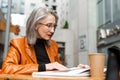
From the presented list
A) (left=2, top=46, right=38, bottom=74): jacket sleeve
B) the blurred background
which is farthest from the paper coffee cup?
the blurred background

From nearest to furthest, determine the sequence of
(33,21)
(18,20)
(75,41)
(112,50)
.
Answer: (112,50)
(33,21)
(75,41)
(18,20)

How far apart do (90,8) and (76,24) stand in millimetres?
2305

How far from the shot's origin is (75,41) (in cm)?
1414

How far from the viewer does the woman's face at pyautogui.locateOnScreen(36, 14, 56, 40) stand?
1438 mm

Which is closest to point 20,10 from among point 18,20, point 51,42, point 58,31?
point 18,20

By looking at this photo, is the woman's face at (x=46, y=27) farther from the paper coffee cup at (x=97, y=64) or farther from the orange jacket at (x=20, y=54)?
the paper coffee cup at (x=97, y=64)

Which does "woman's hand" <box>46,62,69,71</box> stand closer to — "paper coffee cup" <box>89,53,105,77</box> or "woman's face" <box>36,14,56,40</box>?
"paper coffee cup" <box>89,53,105,77</box>

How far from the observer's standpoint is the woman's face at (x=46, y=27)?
4.72 feet

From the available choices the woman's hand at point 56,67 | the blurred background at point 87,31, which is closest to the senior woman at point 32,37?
the woman's hand at point 56,67

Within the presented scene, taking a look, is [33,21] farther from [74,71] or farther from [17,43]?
[74,71]

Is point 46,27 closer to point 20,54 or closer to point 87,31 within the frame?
point 20,54

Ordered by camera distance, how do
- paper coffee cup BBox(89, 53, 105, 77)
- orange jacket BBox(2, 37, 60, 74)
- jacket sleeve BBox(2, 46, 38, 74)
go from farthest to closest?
orange jacket BBox(2, 37, 60, 74)
jacket sleeve BBox(2, 46, 38, 74)
paper coffee cup BBox(89, 53, 105, 77)

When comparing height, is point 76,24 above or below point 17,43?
above

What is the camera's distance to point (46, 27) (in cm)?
144
